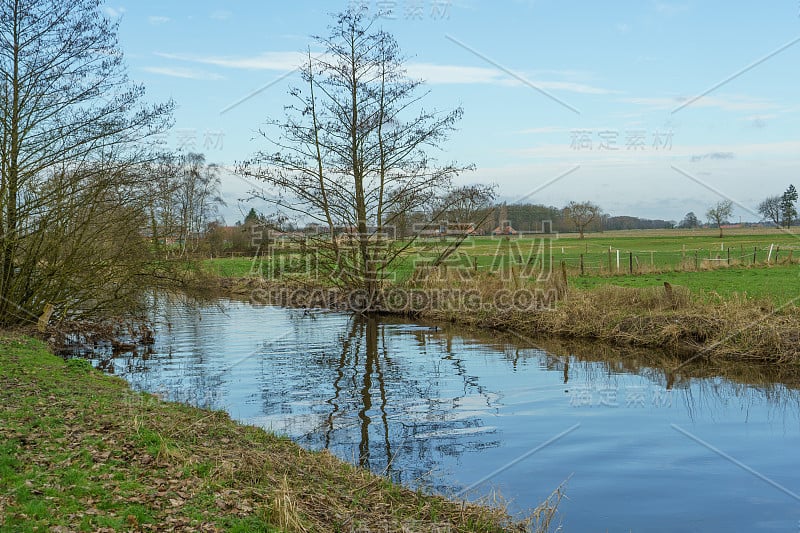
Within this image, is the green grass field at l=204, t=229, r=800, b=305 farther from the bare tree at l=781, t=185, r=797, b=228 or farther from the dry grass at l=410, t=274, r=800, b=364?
the bare tree at l=781, t=185, r=797, b=228

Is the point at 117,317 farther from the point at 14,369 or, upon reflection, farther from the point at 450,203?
the point at 450,203

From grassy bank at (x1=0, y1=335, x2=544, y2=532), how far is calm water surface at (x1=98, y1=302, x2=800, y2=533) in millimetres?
1230

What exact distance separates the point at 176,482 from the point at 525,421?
6.70 meters

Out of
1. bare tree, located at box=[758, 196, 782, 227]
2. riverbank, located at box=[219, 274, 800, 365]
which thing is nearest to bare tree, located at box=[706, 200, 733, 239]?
bare tree, located at box=[758, 196, 782, 227]

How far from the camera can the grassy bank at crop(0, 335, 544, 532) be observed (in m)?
6.00

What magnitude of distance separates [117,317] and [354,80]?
11.6 m

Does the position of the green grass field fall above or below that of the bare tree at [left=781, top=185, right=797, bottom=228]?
below

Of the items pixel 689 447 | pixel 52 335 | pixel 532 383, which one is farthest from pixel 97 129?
pixel 689 447

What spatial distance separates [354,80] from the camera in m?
24.8

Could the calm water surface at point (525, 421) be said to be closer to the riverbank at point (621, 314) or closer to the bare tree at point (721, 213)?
the riverbank at point (621, 314)

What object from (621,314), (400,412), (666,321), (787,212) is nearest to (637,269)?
(621,314)

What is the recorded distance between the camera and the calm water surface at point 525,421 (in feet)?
27.6

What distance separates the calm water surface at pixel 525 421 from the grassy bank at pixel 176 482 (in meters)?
1.23

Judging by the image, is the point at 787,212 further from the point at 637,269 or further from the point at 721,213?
the point at 637,269
